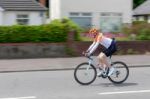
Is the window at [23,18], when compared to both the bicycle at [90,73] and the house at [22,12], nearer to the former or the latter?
the house at [22,12]

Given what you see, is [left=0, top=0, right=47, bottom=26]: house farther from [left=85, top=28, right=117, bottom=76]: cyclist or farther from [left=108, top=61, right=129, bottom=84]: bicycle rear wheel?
[left=85, top=28, right=117, bottom=76]: cyclist

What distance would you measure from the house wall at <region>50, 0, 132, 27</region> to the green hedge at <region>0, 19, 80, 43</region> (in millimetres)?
12361

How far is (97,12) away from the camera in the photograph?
116ft

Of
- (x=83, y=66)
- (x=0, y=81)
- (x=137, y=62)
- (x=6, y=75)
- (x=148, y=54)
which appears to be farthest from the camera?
(x=148, y=54)

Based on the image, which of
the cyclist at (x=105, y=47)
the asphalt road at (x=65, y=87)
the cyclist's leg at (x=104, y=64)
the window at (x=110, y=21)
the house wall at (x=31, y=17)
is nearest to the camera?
the asphalt road at (x=65, y=87)

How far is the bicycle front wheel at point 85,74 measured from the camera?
13414mm

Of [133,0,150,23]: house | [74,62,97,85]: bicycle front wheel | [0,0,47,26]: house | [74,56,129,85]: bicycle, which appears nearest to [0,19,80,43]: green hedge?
[74,56,129,85]: bicycle

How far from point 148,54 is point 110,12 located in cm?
Result: 1278

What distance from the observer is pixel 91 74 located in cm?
1352

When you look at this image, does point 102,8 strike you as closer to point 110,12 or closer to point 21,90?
point 110,12

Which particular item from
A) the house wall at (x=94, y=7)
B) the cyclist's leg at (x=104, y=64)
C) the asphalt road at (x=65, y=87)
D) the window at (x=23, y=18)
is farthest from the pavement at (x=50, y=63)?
the house wall at (x=94, y=7)

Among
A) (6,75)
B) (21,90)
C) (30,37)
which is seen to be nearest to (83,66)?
(21,90)

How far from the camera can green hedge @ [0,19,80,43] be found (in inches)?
861

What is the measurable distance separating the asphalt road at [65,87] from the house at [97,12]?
19092 millimetres
